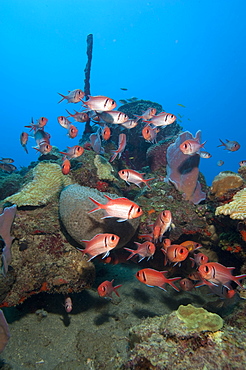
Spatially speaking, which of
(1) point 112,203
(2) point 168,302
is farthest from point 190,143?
(2) point 168,302

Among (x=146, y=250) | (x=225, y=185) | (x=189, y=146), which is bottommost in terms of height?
(x=146, y=250)

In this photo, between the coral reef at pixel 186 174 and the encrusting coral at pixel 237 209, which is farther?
the coral reef at pixel 186 174

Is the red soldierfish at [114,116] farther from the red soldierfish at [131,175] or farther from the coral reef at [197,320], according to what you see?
the coral reef at [197,320]

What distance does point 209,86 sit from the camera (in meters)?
128

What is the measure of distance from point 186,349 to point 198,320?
33 centimetres

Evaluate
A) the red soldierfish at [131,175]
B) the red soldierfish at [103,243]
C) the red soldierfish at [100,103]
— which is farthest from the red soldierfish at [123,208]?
the red soldierfish at [100,103]

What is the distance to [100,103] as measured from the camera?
157 inches

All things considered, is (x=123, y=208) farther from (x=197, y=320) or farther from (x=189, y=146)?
(x=189, y=146)

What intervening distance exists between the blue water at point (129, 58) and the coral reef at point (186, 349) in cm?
11447

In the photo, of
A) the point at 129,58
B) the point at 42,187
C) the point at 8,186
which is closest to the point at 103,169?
the point at 42,187

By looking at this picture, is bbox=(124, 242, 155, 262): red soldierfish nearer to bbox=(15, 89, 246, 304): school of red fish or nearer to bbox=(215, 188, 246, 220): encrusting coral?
bbox=(15, 89, 246, 304): school of red fish

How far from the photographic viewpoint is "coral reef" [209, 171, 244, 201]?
493cm

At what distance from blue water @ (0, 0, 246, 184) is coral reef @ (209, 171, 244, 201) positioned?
111 m

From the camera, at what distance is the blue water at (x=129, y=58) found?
10150 cm
